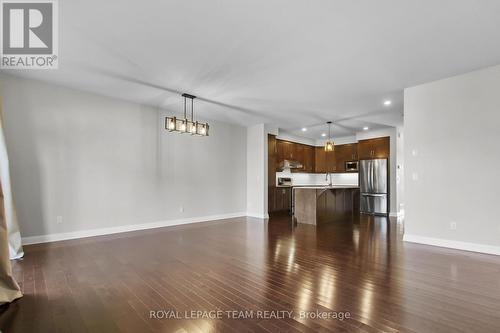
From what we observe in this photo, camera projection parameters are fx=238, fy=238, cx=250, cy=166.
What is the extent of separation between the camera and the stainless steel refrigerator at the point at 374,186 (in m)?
7.27

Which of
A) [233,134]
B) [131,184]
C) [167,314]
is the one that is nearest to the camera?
[167,314]

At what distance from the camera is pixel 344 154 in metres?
8.81

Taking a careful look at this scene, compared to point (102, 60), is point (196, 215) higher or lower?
lower

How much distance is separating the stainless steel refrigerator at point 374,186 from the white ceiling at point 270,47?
302 cm

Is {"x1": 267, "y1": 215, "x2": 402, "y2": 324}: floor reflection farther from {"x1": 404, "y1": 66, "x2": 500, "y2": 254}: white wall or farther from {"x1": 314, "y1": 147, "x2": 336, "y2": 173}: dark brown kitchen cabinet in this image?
{"x1": 314, "y1": 147, "x2": 336, "y2": 173}: dark brown kitchen cabinet

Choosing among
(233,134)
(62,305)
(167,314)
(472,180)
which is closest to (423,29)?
(472,180)

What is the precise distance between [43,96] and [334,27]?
4770 mm


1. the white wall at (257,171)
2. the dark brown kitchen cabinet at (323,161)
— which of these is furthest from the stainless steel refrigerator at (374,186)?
the white wall at (257,171)

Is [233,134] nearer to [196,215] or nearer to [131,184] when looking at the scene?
[196,215]

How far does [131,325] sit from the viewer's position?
183 cm

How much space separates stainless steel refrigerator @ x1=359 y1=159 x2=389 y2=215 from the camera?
7.27 meters

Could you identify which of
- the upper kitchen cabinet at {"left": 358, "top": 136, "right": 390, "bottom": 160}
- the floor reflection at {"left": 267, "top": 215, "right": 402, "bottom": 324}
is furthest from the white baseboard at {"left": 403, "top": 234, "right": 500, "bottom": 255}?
the upper kitchen cabinet at {"left": 358, "top": 136, "right": 390, "bottom": 160}

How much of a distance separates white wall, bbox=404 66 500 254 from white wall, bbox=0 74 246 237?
4.63 m

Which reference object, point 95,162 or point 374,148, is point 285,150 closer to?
point 374,148
